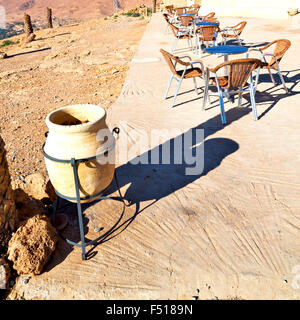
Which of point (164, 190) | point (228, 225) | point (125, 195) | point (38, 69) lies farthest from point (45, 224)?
point (38, 69)

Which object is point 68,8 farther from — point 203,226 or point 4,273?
point 4,273

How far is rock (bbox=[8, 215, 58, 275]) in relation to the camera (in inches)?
90.9

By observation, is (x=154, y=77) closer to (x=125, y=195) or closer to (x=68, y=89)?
(x=68, y=89)

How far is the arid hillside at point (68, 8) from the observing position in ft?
202

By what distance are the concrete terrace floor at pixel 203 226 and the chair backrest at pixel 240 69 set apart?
0.62 meters

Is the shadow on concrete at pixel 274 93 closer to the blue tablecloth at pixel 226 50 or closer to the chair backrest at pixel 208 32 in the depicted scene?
the blue tablecloth at pixel 226 50

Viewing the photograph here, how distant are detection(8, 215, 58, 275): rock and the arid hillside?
202 ft

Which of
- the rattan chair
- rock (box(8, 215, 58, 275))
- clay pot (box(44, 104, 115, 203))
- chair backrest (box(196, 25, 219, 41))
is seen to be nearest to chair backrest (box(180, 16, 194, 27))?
the rattan chair

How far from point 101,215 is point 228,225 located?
126 cm

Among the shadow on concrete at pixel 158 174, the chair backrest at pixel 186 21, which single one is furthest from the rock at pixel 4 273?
the chair backrest at pixel 186 21

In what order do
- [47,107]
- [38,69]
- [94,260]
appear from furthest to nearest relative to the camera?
1. [38,69]
2. [47,107]
3. [94,260]

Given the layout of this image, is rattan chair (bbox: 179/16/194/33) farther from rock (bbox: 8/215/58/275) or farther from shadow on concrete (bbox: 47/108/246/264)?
rock (bbox: 8/215/58/275)

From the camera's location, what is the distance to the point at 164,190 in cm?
329

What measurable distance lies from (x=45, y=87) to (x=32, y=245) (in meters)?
6.76
